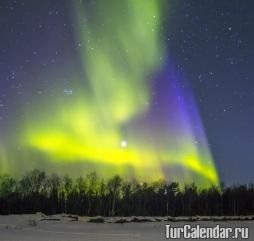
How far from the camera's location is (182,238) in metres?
21.7

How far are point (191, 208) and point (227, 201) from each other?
9.83 m

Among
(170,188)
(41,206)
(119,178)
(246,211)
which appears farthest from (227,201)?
(41,206)

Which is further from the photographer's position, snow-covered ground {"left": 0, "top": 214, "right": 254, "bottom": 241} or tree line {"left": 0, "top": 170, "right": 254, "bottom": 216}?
tree line {"left": 0, "top": 170, "right": 254, "bottom": 216}

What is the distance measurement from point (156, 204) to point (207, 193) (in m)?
14.3

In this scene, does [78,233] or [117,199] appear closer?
[78,233]

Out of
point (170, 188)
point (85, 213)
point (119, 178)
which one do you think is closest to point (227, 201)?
point (170, 188)

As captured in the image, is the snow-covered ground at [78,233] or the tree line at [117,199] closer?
the snow-covered ground at [78,233]

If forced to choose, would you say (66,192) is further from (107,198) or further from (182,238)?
(182,238)

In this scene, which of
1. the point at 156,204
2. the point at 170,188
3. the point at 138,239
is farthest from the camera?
the point at 170,188

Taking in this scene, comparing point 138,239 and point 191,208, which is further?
point 191,208

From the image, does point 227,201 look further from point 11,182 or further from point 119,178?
point 11,182

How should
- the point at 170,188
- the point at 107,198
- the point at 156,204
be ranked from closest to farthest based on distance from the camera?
the point at 107,198 → the point at 156,204 → the point at 170,188

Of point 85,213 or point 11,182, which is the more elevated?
point 11,182

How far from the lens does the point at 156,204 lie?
373 ft
